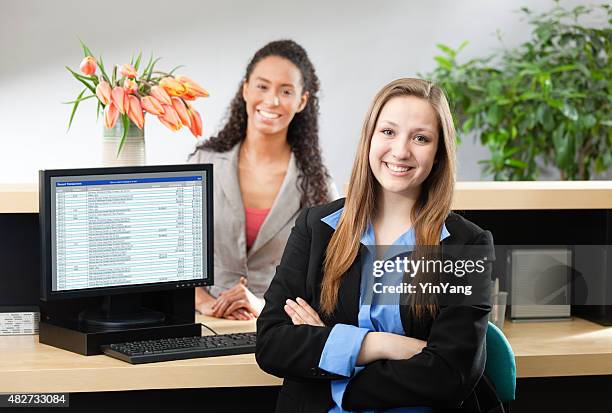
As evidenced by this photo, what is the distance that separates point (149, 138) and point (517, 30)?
7.28 feet

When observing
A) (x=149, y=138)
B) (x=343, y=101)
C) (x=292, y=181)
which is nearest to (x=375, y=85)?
(x=343, y=101)

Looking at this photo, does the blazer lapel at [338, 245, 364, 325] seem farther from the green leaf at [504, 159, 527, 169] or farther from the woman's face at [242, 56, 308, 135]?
the green leaf at [504, 159, 527, 169]

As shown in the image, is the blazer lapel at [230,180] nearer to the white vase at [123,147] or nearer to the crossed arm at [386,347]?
the white vase at [123,147]

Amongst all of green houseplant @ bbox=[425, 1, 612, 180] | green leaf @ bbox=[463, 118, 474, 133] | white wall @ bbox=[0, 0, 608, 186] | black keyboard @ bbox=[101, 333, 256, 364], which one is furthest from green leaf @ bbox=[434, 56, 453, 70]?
black keyboard @ bbox=[101, 333, 256, 364]

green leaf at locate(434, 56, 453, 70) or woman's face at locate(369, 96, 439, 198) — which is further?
green leaf at locate(434, 56, 453, 70)

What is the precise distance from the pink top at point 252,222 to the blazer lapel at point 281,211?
0.08 ft

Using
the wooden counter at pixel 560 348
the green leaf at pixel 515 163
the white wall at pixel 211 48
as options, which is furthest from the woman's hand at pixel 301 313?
the green leaf at pixel 515 163

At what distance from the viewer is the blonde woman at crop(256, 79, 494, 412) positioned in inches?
76.6

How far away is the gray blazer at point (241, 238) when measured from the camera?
3047 mm

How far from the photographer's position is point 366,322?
203 cm

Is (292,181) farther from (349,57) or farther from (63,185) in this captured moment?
(349,57)

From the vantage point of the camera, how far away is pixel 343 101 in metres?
5.57

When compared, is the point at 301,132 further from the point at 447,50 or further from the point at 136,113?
the point at 447,50

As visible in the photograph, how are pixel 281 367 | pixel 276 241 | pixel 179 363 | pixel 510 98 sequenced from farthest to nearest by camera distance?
1. pixel 510 98
2. pixel 276 241
3. pixel 179 363
4. pixel 281 367
